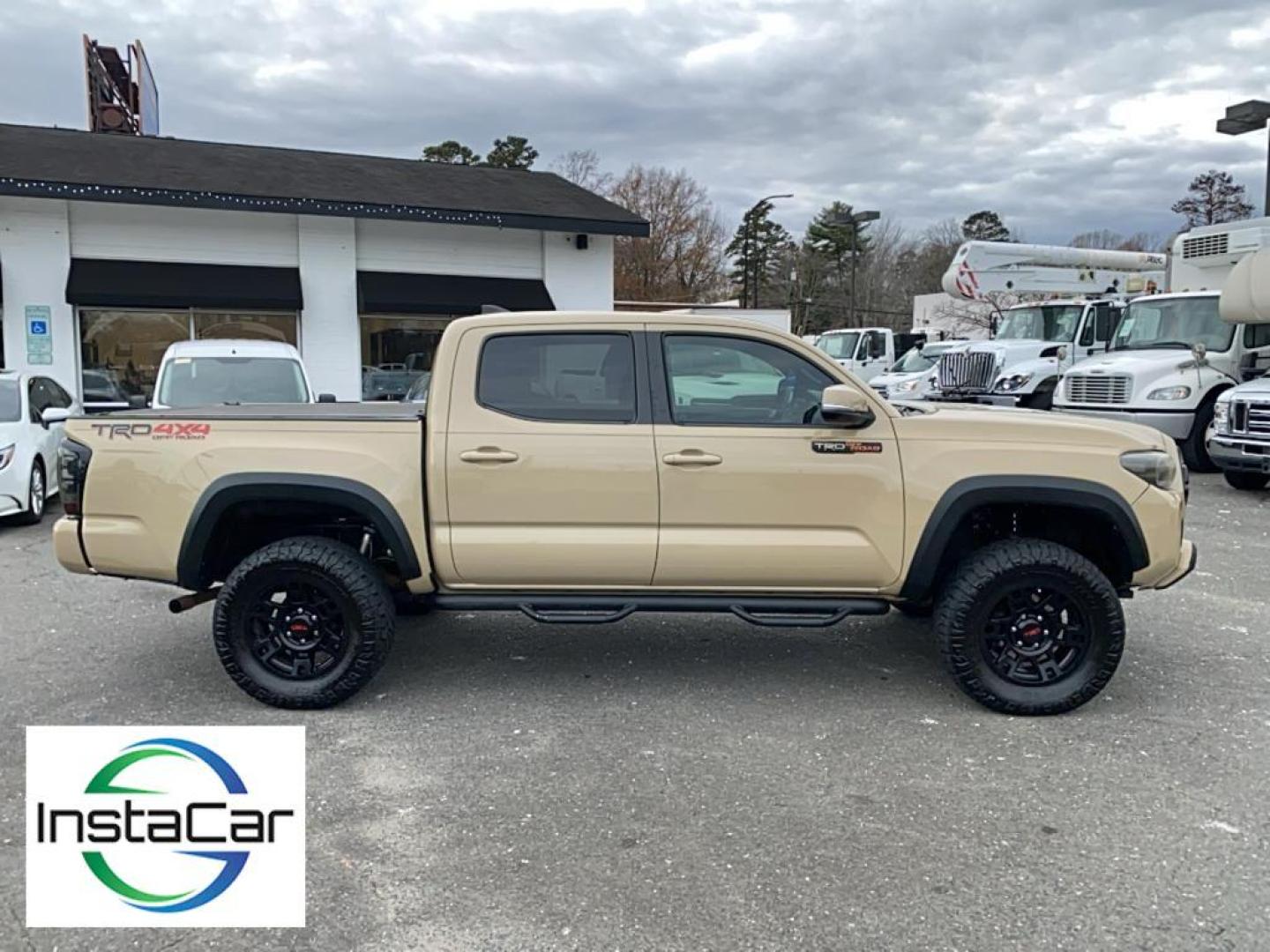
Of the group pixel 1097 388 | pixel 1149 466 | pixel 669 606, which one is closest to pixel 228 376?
pixel 669 606

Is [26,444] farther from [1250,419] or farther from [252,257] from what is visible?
[1250,419]

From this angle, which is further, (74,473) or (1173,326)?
(1173,326)

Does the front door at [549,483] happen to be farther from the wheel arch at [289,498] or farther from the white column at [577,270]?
the white column at [577,270]

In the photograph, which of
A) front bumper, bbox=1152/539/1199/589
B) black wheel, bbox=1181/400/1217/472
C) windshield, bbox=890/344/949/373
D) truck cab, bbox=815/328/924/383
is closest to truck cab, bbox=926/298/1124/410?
windshield, bbox=890/344/949/373

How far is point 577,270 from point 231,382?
9.19m

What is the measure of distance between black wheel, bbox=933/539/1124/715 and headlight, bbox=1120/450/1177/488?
0.47m

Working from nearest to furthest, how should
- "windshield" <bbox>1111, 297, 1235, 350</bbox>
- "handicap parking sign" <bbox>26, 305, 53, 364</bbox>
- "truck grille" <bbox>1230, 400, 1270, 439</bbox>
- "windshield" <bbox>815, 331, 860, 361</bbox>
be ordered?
"truck grille" <bbox>1230, 400, 1270, 439</bbox> < "windshield" <bbox>1111, 297, 1235, 350</bbox> < "handicap parking sign" <bbox>26, 305, 53, 364</bbox> < "windshield" <bbox>815, 331, 860, 361</bbox>

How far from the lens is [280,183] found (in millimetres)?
16656

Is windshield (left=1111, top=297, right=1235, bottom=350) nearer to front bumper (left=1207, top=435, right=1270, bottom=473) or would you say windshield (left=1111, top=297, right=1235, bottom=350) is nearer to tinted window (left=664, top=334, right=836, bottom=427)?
front bumper (left=1207, top=435, right=1270, bottom=473)

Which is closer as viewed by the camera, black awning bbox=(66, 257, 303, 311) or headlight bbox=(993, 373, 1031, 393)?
black awning bbox=(66, 257, 303, 311)

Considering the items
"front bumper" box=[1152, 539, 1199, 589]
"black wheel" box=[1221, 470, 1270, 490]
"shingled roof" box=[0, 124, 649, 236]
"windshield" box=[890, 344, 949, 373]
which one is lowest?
"black wheel" box=[1221, 470, 1270, 490]

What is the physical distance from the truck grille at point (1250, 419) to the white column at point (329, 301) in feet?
43.3

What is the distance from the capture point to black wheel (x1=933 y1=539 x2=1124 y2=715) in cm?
431

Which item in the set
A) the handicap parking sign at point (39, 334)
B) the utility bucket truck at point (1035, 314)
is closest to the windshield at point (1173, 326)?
the utility bucket truck at point (1035, 314)
